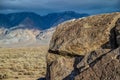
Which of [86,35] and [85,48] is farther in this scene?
[86,35]

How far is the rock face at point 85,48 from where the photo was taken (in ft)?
33.0

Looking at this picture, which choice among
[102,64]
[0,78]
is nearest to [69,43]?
[102,64]

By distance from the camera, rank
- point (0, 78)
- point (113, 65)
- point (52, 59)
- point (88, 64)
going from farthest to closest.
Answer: point (0, 78) < point (52, 59) < point (88, 64) < point (113, 65)

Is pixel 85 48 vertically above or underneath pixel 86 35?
underneath

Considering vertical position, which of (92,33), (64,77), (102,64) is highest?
(92,33)

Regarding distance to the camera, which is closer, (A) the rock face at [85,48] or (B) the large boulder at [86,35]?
(A) the rock face at [85,48]

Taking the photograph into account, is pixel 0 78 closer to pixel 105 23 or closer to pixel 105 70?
pixel 105 23

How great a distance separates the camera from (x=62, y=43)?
14031 millimetres

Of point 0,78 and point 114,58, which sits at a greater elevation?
point 114,58

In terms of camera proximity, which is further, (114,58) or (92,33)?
(92,33)

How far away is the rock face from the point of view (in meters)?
10.0

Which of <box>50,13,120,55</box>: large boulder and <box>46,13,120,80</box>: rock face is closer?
<box>46,13,120,80</box>: rock face

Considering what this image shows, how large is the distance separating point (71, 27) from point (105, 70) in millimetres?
5499

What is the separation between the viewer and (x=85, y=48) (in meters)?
13.2
